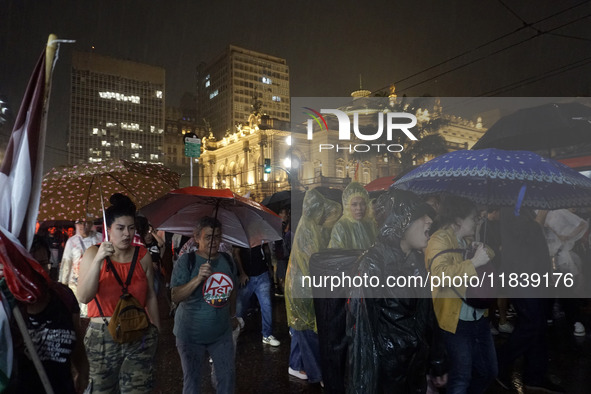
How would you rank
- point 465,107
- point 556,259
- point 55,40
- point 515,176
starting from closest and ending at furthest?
point 55,40, point 515,176, point 556,259, point 465,107

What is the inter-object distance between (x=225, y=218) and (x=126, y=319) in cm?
152

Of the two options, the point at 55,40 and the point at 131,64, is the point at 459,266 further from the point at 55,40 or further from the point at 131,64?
Answer: the point at 131,64

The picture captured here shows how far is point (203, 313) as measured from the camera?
3.25 m

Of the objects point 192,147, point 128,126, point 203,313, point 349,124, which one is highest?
point 128,126

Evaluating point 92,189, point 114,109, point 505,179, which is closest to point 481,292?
point 505,179

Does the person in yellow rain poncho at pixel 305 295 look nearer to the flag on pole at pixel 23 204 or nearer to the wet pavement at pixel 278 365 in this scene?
the wet pavement at pixel 278 365

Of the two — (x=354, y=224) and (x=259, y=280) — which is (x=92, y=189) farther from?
(x=354, y=224)

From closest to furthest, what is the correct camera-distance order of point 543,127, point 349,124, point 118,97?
point 543,127
point 349,124
point 118,97

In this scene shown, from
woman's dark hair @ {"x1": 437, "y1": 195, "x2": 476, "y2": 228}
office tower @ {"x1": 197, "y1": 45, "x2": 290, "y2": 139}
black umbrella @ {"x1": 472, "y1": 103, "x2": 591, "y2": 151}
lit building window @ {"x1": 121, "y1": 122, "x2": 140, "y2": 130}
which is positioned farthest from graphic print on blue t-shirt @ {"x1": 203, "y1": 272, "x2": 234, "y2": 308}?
lit building window @ {"x1": 121, "y1": 122, "x2": 140, "y2": 130}

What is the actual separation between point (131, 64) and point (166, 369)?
10977cm

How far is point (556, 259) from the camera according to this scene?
6.23 m

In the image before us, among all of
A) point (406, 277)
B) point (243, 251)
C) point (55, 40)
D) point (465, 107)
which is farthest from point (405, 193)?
point (465, 107)

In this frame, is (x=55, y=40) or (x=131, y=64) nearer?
(x=55, y=40)

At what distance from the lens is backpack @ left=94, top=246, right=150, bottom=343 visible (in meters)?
2.69
